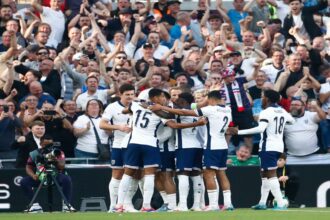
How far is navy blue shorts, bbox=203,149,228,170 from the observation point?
79.4 ft

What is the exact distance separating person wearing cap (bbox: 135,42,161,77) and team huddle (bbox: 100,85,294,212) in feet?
10.7

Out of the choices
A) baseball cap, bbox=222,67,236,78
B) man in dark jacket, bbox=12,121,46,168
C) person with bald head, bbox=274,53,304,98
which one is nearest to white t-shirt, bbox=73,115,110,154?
man in dark jacket, bbox=12,121,46,168

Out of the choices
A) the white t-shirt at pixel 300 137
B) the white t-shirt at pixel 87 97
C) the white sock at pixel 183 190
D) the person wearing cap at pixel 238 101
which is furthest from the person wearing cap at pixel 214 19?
the white sock at pixel 183 190

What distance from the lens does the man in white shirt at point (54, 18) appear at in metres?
30.0

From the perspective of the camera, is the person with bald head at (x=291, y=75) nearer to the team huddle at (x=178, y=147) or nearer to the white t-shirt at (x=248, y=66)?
the white t-shirt at (x=248, y=66)

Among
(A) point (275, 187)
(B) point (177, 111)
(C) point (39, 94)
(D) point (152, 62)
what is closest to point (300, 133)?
(A) point (275, 187)

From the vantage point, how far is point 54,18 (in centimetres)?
3002

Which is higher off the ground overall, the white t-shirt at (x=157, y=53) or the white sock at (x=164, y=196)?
the white t-shirt at (x=157, y=53)

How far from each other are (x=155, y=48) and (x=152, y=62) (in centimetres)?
175

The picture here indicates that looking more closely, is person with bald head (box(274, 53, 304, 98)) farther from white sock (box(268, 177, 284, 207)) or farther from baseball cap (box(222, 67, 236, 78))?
white sock (box(268, 177, 284, 207))

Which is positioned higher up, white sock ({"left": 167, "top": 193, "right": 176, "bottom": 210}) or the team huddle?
the team huddle

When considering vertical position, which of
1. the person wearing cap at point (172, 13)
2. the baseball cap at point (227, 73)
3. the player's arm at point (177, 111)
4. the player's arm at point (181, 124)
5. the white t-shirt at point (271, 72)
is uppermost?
the person wearing cap at point (172, 13)

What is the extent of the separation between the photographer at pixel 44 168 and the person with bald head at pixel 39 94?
171 centimetres

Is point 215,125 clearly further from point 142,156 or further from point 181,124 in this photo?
point 142,156
